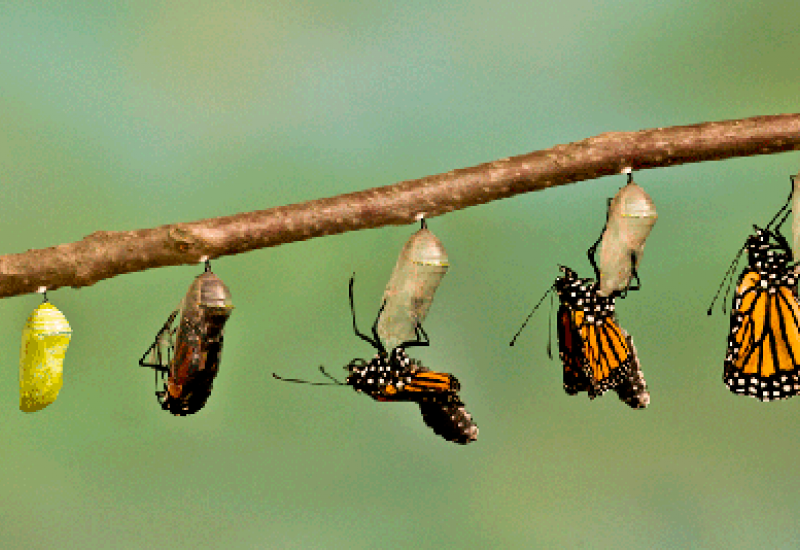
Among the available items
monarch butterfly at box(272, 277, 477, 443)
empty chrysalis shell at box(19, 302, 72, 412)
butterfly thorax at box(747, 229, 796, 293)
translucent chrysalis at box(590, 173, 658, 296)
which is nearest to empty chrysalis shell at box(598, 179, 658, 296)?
translucent chrysalis at box(590, 173, 658, 296)

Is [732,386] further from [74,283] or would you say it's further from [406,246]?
[74,283]

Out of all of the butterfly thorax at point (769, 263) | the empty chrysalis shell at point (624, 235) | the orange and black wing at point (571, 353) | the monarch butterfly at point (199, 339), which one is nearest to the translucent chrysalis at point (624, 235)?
the empty chrysalis shell at point (624, 235)

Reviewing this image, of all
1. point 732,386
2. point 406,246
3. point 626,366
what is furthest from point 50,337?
point 732,386

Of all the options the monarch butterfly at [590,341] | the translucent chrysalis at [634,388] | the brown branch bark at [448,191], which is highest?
the brown branch bark at [448,191]

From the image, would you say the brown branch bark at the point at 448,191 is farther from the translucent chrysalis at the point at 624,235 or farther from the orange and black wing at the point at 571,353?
the orange and black wing at the point at 571,353

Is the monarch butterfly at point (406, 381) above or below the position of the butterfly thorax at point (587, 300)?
below

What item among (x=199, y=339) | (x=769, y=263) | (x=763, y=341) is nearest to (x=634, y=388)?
(x=763, y=341)
